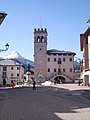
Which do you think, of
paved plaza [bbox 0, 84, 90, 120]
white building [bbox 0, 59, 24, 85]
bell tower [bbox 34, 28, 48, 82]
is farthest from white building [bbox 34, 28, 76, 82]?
paved plaza [bbox 0, 84, 90, 120]

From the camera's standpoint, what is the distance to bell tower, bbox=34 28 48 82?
106812 millimetres

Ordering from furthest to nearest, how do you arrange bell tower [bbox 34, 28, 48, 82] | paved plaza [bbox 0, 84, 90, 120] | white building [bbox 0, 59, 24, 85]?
white building [bbox 0, 59, 24, 85]
bell tower [bbox 34, 28, 48, 82]
paved plaza [bbox 0, 84, 90, 120]

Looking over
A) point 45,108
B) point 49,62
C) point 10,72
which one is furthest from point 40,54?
point 45,108

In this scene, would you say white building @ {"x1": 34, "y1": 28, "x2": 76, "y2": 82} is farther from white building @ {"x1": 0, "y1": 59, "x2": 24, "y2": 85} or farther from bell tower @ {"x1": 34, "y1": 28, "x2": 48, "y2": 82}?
white building @ {"x1": 0, "y1": 59, "x2": 24, "y2": 85}

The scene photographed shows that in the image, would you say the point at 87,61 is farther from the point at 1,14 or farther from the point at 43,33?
the point at 43,33

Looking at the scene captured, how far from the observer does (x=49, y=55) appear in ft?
366

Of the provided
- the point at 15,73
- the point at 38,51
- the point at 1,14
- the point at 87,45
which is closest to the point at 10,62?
the point at 15,73

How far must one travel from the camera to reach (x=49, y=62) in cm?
11112

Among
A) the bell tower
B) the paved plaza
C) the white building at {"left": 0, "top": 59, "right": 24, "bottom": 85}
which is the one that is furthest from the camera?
the white building at {"left": 0, "top": 59, "right": 24, "bottom": 85}

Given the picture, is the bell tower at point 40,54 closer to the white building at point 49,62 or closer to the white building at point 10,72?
the white building at point 49,62

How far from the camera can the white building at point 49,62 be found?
353 feet

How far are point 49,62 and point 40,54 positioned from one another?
15.7ft

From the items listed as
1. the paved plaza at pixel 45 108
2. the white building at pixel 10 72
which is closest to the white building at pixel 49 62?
the white building at pixel 10 72

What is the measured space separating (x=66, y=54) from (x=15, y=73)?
810 inches
